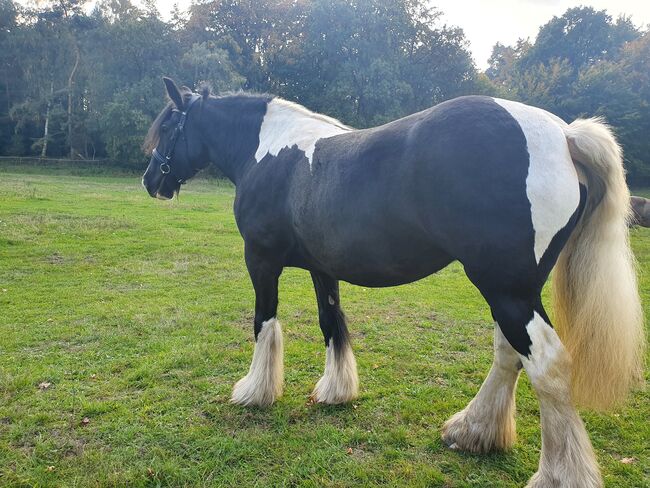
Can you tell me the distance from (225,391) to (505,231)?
8.89ft

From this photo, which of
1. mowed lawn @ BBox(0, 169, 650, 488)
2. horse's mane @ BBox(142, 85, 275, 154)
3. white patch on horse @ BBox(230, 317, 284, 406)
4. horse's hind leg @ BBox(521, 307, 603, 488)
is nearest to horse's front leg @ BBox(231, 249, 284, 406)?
white patch on horse @ BBox(230, 317, 284, 406)

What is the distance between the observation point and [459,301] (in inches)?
254

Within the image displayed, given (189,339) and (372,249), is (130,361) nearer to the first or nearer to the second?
(189,339)

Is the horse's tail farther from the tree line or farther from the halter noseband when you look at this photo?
the tree line

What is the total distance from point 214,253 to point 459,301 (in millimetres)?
5272

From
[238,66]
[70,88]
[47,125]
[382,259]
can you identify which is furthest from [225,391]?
[47,125]

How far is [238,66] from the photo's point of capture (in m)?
36.8

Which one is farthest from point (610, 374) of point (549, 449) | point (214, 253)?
point (214, 253)

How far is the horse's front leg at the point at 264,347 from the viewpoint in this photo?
136 inches

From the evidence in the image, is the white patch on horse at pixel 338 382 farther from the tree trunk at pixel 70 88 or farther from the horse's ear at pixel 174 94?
the tree trunk at pixel 70 88

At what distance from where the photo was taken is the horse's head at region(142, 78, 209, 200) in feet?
13.4

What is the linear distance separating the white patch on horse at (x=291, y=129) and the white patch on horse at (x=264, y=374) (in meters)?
1.41

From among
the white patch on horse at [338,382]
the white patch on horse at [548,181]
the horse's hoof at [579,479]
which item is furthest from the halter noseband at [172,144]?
the horse's hoof at [579,479]

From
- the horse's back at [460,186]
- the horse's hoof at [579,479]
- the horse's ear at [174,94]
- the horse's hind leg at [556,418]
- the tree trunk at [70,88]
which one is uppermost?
the tree trunk at [70,88]
